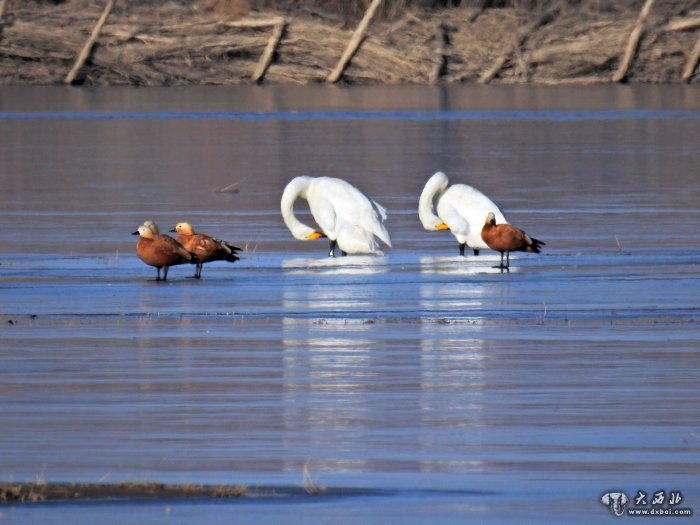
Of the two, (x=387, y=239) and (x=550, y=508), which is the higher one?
(x=387, y=239)

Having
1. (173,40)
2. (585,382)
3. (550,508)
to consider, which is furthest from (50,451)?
(173,40)

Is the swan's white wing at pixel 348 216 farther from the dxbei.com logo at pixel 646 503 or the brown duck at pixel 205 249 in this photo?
the dxbei.com logo at pixel 646 503

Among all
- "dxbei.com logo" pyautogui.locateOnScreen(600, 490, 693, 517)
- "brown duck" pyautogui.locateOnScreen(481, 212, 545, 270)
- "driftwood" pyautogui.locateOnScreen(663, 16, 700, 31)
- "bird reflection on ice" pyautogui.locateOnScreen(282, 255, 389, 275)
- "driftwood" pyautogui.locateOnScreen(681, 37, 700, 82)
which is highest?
"driftwood" pyautogui.locateOnScreen(663, 16, 700, 31)

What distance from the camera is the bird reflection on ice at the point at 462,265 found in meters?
13.1

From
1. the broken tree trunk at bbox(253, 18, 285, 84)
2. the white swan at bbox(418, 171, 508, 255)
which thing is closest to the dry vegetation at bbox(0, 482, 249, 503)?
the white swan at bbox(418, 171, 508, 255)

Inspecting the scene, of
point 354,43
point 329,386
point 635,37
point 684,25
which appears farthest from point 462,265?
point 684,25

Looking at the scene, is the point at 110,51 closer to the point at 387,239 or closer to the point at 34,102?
the point at 34,102

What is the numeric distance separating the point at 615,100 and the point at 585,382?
36.2m

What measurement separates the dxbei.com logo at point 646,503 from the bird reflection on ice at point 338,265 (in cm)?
689

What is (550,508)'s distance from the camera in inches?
246

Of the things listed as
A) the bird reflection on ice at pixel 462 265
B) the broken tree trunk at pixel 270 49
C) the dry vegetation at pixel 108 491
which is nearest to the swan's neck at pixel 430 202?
the bird reflection on ice at pixel 462 265

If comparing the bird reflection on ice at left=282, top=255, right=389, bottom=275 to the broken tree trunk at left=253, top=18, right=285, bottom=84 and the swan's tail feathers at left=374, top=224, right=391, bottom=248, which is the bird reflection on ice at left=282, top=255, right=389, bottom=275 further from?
the broken tree trunk at left=253, top=18, right=285, bottom=84

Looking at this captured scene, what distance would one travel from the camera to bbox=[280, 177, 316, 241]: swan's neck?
48.6ft

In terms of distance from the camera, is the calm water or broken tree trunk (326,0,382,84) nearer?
the calm water
